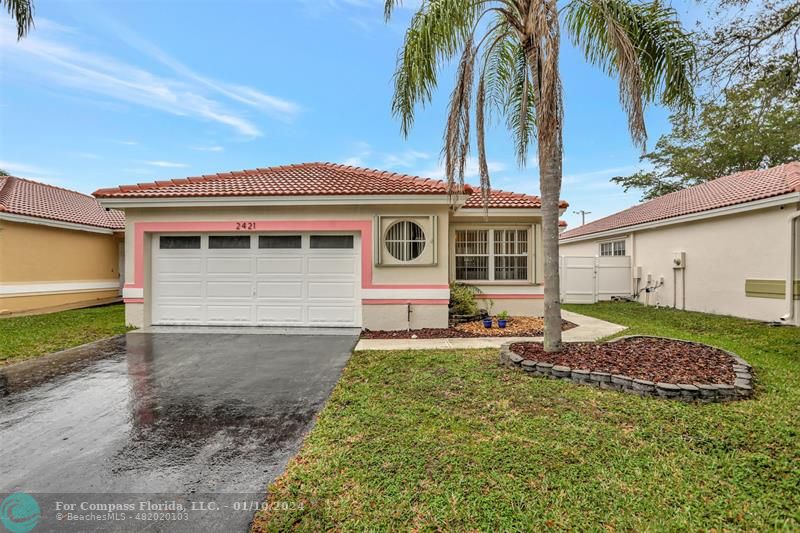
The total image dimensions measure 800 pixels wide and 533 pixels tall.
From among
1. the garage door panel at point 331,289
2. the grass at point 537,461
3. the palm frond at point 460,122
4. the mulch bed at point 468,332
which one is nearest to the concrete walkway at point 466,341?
the mulch bed at point 468,332

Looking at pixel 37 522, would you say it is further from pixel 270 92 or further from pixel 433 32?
pixel 270 92

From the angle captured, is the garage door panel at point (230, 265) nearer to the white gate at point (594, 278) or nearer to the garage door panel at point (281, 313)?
the garage door panel at point (281, 313)

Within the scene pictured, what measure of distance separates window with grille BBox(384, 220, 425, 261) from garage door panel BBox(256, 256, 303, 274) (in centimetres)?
256

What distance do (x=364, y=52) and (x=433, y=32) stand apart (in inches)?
206

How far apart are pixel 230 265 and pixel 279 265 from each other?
4.53 feet

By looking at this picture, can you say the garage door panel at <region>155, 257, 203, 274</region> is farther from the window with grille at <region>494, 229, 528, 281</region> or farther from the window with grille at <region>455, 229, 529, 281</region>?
the window with grille at <region>494, 229, 528, 281</region>

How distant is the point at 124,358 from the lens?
681 cm

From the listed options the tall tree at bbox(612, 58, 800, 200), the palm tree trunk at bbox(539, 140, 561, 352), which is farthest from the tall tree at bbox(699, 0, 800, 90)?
the palm tree trunk at bbox(539, 140, 561, 352)

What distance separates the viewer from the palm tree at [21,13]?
7.32 m

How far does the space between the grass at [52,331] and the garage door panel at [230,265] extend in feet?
9.00

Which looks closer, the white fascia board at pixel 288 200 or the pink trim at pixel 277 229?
the white fascia board at pixel 288 200

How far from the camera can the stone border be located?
14.4 feet

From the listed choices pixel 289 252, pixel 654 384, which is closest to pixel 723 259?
pixel 654 384

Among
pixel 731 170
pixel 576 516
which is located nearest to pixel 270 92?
pixel 576 516
